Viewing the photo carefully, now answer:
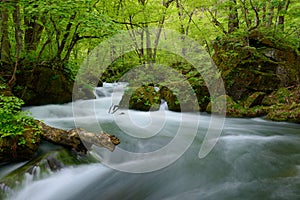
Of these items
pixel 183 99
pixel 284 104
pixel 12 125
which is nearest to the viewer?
pixel 12 125

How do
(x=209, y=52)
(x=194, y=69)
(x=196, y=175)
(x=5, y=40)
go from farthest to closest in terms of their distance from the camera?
(x=209, y=52), (x=194, y=69), (x=5, y=40), (x=196, y=175)

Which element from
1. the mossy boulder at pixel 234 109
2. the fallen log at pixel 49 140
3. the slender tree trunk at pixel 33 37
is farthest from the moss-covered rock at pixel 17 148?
the mossy boulder at pixel 234 109

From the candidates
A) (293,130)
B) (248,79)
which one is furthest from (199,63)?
(293,130)

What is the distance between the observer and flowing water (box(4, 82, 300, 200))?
299cm

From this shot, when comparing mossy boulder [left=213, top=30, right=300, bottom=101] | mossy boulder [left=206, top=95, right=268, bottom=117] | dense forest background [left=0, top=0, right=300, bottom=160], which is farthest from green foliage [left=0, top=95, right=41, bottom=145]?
mossy boulder [left=213, top=30, right=300, bottom=101]

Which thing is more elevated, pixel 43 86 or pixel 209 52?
pixel 209 52

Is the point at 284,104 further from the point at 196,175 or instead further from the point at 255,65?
the point at 196,175

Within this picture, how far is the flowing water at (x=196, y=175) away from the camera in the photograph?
2.99 metres

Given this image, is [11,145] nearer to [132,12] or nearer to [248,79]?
[132,12]

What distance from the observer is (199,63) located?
32.9 feet

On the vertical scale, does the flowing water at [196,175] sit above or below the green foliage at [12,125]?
below

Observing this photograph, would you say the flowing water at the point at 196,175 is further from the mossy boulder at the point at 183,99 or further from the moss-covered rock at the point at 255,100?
the mossy boulder at the point at 183,99

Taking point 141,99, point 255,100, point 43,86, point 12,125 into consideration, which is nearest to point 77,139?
point 12,125

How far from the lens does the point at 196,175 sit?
141 inches
